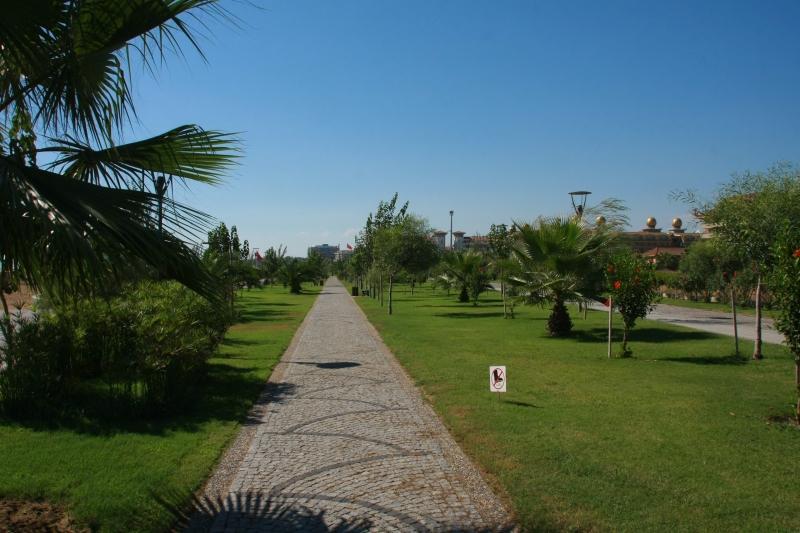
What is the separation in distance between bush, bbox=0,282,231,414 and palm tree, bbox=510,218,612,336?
10.4m

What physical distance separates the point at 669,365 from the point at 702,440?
616 cm

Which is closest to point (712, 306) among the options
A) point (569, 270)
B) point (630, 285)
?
point (569, 270)

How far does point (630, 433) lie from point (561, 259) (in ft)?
34.4

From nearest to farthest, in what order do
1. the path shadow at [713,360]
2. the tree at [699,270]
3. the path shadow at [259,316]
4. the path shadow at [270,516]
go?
the path shadow at [270,516]
the path shadow at [713,360]
the path shadow at [259,316]
the tree at [699,270]

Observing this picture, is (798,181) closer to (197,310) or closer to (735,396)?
(735,396)

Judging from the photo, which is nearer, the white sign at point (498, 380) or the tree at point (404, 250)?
the white sign at point (498, 380)

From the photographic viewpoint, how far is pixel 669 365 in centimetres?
1273

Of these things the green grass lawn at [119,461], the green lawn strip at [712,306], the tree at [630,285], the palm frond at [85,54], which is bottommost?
the green grass lawn at [119,461]

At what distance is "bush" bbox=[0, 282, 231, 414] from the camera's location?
764cm

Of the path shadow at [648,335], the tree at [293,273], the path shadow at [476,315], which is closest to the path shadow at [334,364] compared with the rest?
the path shadow at [648,335]

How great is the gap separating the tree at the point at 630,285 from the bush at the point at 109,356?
8.75m

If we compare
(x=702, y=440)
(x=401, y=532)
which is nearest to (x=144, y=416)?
(x=401, y=532)

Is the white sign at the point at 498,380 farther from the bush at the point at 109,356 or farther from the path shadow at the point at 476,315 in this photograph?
the path shadow at the point at 476,315

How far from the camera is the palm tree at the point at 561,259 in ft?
56.6
